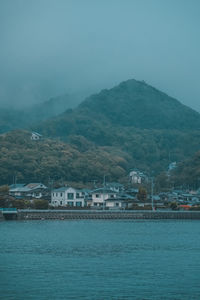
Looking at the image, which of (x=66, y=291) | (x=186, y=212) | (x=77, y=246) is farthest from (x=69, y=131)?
(x=66, y=291)

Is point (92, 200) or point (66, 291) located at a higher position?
point (92, 200)

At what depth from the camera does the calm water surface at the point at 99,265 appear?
20312 mm

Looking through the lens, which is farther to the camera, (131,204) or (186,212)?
(131,204)

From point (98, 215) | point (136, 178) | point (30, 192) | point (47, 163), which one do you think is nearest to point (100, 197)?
point (98, 215)

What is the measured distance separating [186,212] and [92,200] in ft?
44.2

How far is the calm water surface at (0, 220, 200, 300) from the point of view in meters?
20.3

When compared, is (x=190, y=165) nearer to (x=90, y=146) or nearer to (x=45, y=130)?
(x=90, y=146)

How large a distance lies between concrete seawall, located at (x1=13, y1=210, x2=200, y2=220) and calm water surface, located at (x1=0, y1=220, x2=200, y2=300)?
15.1 metres

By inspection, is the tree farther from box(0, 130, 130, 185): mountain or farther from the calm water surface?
the calm water surface

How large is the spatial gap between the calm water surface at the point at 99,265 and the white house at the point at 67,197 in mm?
25368

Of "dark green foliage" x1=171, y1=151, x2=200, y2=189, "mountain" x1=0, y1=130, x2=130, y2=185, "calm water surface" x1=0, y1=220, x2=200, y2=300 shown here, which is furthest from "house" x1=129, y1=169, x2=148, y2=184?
"calm water surface" x1=0, y1=220, x2=200, y2=300

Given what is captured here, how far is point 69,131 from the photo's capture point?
150 metres

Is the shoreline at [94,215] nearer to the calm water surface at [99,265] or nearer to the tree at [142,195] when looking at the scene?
the tree at [142,195]

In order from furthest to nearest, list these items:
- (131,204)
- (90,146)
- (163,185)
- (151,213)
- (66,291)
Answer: (90,146)
(163,185)
(131,204)
(151,213)
(66,291)
